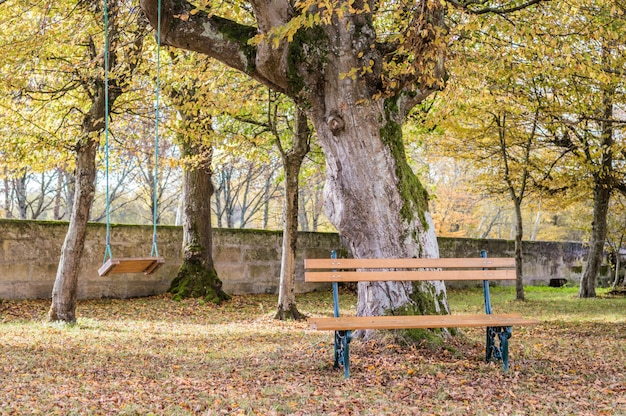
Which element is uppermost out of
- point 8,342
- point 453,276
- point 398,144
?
point 398,144

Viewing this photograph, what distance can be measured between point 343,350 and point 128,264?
2.22 meters

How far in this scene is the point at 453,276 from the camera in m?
6.15

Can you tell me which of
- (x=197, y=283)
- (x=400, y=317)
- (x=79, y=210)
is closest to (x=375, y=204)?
(x=400, y=317)

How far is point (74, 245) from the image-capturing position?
9.59 meters

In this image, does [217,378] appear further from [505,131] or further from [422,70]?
[505,131]

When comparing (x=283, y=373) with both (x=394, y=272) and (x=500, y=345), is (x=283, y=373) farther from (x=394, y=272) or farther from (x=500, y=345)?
(x=500, y=345)

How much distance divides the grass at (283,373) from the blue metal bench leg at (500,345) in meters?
0.13

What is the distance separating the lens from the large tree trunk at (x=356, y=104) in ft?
22.4

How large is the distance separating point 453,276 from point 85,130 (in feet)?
19.5

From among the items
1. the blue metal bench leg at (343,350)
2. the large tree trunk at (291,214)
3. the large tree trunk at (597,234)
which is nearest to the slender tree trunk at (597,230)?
the large tree trunk at (597,234)

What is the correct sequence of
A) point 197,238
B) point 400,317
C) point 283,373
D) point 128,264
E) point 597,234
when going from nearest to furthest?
point 283,373
point 400,317
point 128,264
point 197,238
point 597,234

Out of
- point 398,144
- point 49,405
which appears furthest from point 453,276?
point 49,405

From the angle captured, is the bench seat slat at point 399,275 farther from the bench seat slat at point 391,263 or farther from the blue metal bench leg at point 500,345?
the blue metal bench leg at point 500,345

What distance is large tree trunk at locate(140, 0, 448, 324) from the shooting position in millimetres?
6820
